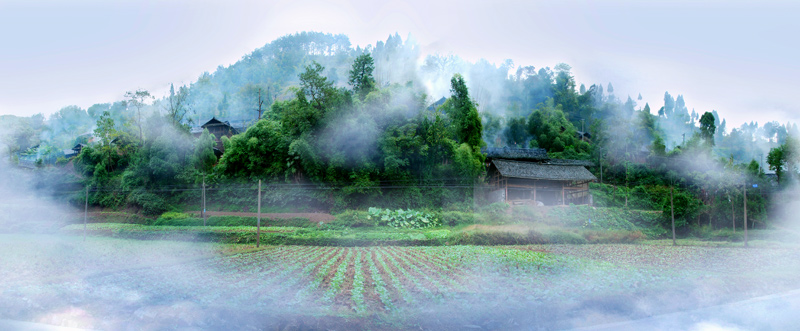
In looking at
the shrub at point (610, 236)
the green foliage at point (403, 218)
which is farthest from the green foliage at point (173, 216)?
the shrub at point (610, 236)

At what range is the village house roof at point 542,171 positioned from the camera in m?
19.0

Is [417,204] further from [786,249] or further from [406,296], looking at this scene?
[786,249]

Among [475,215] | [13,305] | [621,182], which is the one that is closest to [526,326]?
[13,305]

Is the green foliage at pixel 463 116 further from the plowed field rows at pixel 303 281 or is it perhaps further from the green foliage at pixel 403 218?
the plowed field rows at pixel 303 281

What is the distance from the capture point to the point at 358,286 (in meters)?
6.43

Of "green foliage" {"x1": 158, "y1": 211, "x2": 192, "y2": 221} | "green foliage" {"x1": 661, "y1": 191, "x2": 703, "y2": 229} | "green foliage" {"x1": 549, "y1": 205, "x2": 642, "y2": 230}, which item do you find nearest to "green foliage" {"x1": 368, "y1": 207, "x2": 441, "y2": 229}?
"green foliage" {"x1": 549, "y1": 205, "x2": 642, "y2": 230}

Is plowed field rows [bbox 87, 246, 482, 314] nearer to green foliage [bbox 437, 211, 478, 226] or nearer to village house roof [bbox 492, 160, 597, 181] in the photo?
green foliage [bbox 437, 211, 478, 226]

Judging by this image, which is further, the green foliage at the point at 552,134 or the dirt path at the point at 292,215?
the green foliage at the point at 552,134

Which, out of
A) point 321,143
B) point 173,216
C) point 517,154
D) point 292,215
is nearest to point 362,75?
point 321,143

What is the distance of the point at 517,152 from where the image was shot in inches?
936

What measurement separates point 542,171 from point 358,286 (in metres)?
15.3

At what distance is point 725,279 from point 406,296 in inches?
246

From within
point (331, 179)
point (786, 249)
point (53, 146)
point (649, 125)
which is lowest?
point (786, 249)

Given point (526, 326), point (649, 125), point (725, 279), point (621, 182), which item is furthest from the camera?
point (649, 125)
